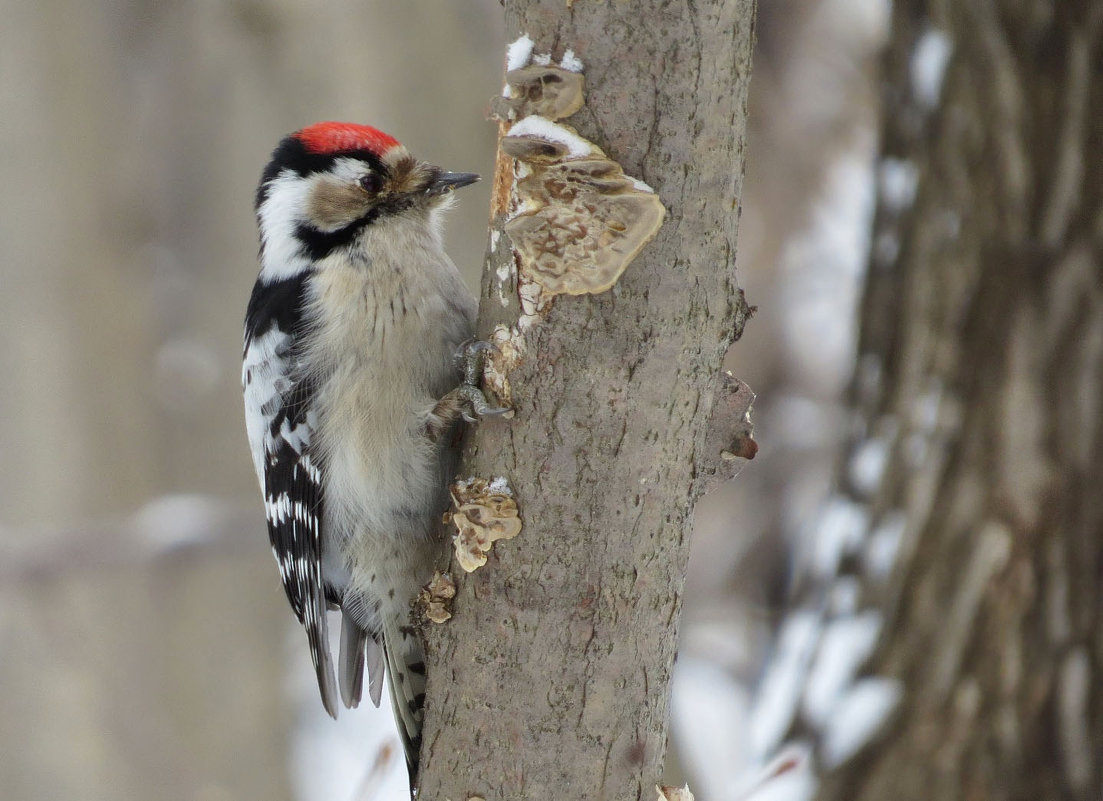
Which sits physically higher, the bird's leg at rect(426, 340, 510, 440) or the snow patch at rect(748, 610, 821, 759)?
the bird's leg at rect(426, 340, 510, 440)

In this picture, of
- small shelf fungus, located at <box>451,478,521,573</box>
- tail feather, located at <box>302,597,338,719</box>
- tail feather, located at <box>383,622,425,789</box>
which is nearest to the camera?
small shelf fungus, located at <box>451,478,521,573</box>

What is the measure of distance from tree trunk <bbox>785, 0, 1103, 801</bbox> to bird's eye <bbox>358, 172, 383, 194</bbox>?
5.00 feet

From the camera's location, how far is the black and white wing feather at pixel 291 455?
277 centimetres

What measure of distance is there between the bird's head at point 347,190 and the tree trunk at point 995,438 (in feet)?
4.55

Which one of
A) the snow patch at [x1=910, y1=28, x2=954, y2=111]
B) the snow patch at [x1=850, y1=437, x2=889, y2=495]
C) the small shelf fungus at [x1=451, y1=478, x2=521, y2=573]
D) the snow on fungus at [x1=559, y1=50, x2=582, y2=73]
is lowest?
the snow patch at [x1=850, y1=437, x2=889, y2=495]

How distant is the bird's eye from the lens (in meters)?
2.88

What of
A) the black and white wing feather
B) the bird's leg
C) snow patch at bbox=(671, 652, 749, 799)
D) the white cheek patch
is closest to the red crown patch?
the white cheek patch

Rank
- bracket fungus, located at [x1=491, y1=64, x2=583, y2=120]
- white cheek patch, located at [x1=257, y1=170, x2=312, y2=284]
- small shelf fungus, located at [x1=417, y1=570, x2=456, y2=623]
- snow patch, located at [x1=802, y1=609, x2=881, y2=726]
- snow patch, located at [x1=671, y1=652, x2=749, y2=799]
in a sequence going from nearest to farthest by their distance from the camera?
bracket fungus, located at [x1=491, y1=64, x2=583, y2=120] → small shelf fungus, located at [x1=417, y1=570, x2=456, y2=623] → white cheek patch, located at [x1=257, y1=170, x2=312, y2=284] → snow patch, located at [x1=802, y1=609, x2=881, y2=726] → snow patch, located at [x1=671, y1=652, x2=749, y2=799]

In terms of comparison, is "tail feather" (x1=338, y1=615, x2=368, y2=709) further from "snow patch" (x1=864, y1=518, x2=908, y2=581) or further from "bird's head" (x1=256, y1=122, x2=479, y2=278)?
"snow patch" (x1=864, y1=518, x2=908, y2=581)

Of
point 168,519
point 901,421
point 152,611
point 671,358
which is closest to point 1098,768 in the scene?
point 901,421

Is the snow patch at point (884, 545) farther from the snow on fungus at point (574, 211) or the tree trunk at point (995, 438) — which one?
the snow on fungus at point (574, 211)

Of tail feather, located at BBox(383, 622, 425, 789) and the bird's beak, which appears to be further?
the bird's beak

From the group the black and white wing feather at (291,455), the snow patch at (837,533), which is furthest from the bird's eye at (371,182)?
the snow patch at (837,533)

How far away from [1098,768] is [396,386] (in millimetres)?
2016
